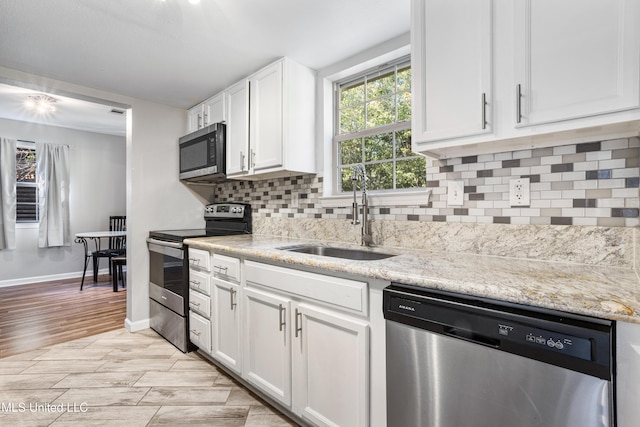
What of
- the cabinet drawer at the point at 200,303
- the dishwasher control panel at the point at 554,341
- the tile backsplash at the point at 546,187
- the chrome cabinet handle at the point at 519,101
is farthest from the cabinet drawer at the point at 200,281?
the chrome cabinet handle at the point at 519,101

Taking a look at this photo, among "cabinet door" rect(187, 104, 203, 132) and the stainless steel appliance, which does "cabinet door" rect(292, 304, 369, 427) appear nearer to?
the stainless steel appliance

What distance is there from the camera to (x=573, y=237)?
1290 mm

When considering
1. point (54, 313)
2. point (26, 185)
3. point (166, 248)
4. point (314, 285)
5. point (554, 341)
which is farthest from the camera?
point (26, 185)

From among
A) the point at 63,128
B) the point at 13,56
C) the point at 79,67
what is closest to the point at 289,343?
the point at 79,67

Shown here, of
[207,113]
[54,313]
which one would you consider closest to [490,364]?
[207,113]

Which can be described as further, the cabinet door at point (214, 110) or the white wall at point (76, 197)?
the white wall at point (76, 197)

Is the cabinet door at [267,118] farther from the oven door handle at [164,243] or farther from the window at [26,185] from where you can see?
the window at [26,185]

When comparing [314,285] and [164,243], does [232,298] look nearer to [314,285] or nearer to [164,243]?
[314,285]

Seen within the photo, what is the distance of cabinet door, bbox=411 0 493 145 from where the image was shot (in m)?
1.24

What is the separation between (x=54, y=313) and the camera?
3344 millimetres

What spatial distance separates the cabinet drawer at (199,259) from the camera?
7.13 feet

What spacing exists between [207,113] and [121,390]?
7.23ft

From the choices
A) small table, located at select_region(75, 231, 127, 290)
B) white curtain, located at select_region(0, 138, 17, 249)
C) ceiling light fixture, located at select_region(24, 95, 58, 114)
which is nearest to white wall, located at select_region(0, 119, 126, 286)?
white curtain, located at select_region(0, 138, 17, 249)

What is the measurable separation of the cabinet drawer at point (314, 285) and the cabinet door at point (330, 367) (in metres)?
0.07
